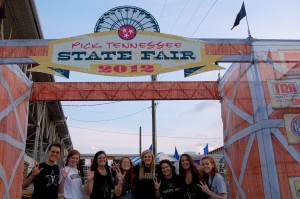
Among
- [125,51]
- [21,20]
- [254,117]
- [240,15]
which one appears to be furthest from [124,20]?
[21,20]

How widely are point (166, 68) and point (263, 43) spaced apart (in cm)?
213

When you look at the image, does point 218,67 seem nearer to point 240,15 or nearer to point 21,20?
point 240,15

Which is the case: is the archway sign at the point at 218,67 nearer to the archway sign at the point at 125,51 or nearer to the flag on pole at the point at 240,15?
the archway sign at the point at 125,51

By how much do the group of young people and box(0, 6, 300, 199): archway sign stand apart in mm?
1434

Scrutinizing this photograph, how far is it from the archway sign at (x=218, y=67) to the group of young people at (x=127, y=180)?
143 centimetres

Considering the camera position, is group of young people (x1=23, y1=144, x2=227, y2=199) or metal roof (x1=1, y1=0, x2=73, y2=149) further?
metal roof (x1=1, y1=0, x2=73, y2=149)

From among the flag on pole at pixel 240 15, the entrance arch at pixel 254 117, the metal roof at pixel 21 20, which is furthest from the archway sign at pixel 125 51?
the metal roof at pixel 21 20

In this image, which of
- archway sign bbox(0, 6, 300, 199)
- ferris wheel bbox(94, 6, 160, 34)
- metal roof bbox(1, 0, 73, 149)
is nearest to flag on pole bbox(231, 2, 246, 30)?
archway sign bbox(0, 6, 300, 199)

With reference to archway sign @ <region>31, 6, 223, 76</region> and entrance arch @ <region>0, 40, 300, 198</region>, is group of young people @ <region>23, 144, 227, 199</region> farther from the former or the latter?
archway sign @ <region>31, 6, 223, 76</region>

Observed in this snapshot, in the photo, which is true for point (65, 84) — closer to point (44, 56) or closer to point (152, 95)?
point (152, 95)

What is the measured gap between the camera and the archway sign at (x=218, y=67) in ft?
18.2

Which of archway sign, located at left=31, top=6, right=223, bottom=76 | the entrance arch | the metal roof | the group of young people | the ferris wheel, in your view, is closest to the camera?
the group of young people

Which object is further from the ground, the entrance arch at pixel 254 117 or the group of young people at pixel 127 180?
the entrance arch at pixel 254 117

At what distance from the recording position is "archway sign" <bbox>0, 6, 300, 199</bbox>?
5.54 m
